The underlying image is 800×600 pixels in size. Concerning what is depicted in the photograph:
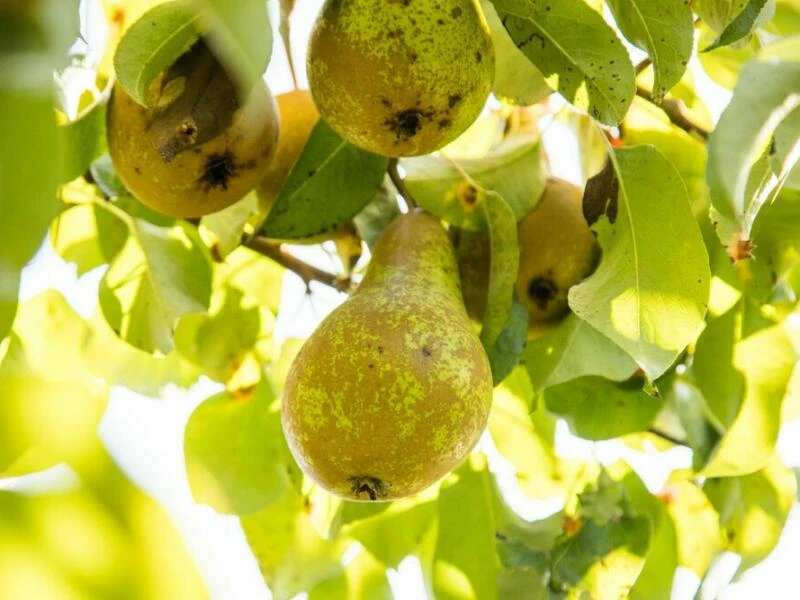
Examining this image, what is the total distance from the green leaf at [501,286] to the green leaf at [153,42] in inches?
15.2

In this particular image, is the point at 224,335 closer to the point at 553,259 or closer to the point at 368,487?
the point at 553,259

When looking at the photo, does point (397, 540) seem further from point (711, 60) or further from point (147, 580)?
point (147, 580)

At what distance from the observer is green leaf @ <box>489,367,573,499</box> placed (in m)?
1.36

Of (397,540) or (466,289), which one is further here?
(397,540)

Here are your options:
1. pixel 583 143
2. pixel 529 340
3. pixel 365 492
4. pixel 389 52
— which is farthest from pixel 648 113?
pixel 365 492

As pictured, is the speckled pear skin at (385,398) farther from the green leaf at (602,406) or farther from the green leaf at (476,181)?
the green leaf at (602,406)

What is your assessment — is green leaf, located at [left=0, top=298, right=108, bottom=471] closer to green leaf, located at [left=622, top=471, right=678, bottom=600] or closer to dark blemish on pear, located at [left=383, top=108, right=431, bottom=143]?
dark blemish on pear, located at [left=383, top=108, right=431, bottom=143]

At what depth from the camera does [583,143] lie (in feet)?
4.20

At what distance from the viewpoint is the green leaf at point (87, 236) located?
127 cm

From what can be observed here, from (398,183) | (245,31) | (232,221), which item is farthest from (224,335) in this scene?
(245,31)

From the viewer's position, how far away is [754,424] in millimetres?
1155

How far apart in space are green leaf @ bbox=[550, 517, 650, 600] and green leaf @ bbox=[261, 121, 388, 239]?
1.72 feet

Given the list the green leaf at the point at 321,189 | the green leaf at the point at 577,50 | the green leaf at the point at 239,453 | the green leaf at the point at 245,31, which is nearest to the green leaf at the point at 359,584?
the green leaf at the point at 239,453

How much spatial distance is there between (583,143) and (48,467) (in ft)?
3.65
